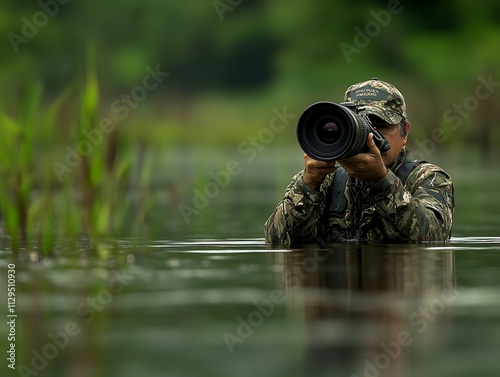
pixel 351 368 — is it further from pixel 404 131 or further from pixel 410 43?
pixel 410 43

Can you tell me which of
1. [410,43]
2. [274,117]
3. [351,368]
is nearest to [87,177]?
[351,368]

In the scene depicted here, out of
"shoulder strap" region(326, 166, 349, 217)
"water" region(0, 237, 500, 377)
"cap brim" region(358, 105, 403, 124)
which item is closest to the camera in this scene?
"water" region(0, 237, 500, 377)

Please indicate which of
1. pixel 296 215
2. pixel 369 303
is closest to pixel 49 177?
pixel 296 215

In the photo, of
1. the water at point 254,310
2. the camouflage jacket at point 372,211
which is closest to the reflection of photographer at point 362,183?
the camouflage jacket at point 372,211

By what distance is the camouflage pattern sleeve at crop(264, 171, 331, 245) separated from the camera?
801 centimetres

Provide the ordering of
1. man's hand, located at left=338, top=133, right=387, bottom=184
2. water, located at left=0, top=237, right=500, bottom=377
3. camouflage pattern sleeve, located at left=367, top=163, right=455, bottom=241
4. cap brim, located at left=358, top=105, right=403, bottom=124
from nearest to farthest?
water, located at left=0, top=237, right=500, bottom=377 → man's hand, located at left=338, top=133, right=387, bottom=184 → camouflage pattern sleeve, located at left=367, top=163, right=455, bottom=241 → cap brim, located at left=358, top=105, right=403, bottom=124

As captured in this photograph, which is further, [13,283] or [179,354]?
[13,283]

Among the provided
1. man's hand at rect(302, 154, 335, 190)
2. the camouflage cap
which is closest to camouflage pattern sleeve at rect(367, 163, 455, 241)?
man's hand at rect(302, 154, 335, 190)

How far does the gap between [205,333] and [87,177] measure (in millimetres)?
2956

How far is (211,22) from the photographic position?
135 ft

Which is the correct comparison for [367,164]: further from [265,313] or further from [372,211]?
[265,313]

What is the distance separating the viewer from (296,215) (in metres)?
8.13

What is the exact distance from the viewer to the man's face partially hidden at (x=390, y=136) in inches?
314

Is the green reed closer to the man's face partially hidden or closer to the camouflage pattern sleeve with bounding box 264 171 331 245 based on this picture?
the camouflage pattern sleeve with bounding box 264 171 331 245
